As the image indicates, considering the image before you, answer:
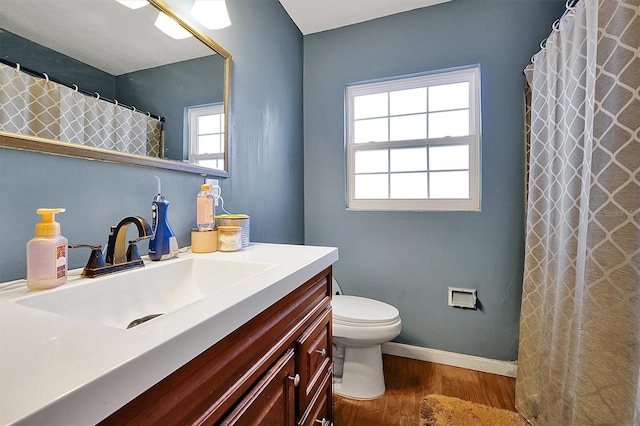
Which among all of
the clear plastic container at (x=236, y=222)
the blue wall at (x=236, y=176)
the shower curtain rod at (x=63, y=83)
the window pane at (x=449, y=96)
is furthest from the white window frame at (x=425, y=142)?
the shower curtain rod at (x=63, y=83)

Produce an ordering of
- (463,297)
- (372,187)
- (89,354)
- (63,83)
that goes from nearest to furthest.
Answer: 1. (89,354)
2. (63,83)
3. (463,297)
4. (372,187)

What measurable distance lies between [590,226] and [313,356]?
106 centimetres

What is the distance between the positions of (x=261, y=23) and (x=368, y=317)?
1.74 meters

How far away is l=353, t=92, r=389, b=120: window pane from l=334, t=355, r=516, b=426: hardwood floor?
172cm

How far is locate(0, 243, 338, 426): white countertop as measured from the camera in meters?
0.27

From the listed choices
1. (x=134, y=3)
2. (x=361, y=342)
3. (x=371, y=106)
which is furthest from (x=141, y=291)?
(x=371, y=106)

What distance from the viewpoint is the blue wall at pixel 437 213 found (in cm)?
172

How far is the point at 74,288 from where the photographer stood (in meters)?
0.64

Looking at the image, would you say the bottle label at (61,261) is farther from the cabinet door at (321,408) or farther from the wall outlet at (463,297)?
the wall outlet at (463,297)

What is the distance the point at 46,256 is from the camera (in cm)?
62

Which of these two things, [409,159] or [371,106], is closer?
[409,159]

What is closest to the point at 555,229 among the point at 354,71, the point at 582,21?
the point at 582,21

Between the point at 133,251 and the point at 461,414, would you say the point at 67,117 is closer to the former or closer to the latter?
the point at 133,251

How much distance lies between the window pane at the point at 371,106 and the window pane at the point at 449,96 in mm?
309
